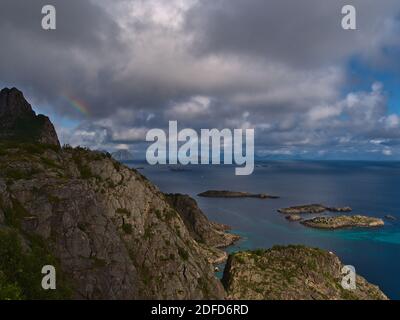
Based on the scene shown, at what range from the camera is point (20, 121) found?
172375 millimetres

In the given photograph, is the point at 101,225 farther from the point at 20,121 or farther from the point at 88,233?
the point at 20,121

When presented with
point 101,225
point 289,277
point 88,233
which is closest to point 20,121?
point 101,225

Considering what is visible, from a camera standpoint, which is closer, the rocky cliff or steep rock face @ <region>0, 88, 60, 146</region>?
the rocky cliff

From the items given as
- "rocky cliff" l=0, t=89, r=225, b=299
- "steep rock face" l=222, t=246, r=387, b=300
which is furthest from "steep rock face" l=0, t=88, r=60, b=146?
"steep rock face" l=222, t=246, r=387, b=300

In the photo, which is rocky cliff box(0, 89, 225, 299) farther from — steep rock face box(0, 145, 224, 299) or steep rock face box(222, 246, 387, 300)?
steep rock face box(222, 246, 387, 300)

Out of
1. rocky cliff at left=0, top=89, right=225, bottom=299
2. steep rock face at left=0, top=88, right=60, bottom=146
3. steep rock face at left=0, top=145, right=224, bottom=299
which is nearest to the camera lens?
rocky cliff at left=0, top=89, right=225, bottom=299

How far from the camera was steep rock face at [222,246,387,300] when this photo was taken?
327 feet

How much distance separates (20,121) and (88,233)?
134m

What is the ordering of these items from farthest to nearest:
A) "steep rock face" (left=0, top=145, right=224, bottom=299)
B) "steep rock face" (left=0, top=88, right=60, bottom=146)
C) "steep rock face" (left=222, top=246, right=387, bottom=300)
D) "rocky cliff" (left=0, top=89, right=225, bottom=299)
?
"steep rock face" (left=0, top=88, right=60, bottom=146), "steep rock face" (left=222, top=246, right=387, bottom=300), "steep rock face" (left=0, top=145, right=224, bottom=299), "rocky cliff" (left=0, top=89, right=225, bottom=299)

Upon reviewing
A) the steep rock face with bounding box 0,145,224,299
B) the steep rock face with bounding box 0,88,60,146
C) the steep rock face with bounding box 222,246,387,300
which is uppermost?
the steep rock face with bounding box 0,88,60,146

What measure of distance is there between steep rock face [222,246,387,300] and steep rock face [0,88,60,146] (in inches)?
3900
